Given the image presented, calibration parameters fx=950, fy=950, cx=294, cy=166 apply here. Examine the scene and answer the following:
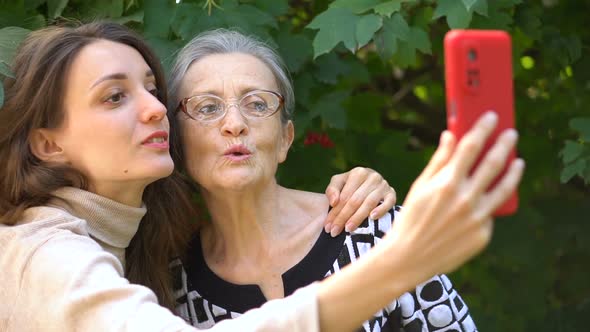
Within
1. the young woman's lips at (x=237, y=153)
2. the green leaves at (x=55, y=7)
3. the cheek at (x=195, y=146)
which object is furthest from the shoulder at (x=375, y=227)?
the green leaves at (x=55, y=7)

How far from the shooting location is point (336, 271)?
8.73ft

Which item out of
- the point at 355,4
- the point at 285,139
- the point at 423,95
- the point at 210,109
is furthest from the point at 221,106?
the point at 423,95

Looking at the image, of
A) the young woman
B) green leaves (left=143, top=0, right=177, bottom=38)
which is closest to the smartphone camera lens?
the young woman

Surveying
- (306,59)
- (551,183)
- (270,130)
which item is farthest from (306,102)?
(551,183)

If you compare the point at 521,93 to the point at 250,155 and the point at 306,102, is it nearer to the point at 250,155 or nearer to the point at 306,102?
the point at 306,102

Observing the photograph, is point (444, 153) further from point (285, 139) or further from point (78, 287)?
point (285, 139)

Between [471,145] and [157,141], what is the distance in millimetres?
1166

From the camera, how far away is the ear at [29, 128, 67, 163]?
2527mm

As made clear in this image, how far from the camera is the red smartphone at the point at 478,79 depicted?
4.99 feet

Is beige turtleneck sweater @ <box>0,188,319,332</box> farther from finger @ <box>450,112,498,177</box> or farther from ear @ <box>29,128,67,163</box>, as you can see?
finger @ <box>450,112,498,177</box>

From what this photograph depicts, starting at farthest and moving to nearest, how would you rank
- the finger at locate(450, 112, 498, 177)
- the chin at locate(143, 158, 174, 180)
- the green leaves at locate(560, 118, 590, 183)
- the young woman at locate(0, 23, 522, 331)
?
the green leaves at locate(560, 118, 590, 183) < the chin at locate(143, 158, 174, 180) < the young woman at locate(0, 23, 522, 331) < the finger at locate(450, 112, 498, 177)

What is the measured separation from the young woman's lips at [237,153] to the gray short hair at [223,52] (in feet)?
0.85

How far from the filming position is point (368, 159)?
382cm

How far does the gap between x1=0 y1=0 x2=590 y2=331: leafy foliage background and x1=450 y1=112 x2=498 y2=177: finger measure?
4.01 ft
